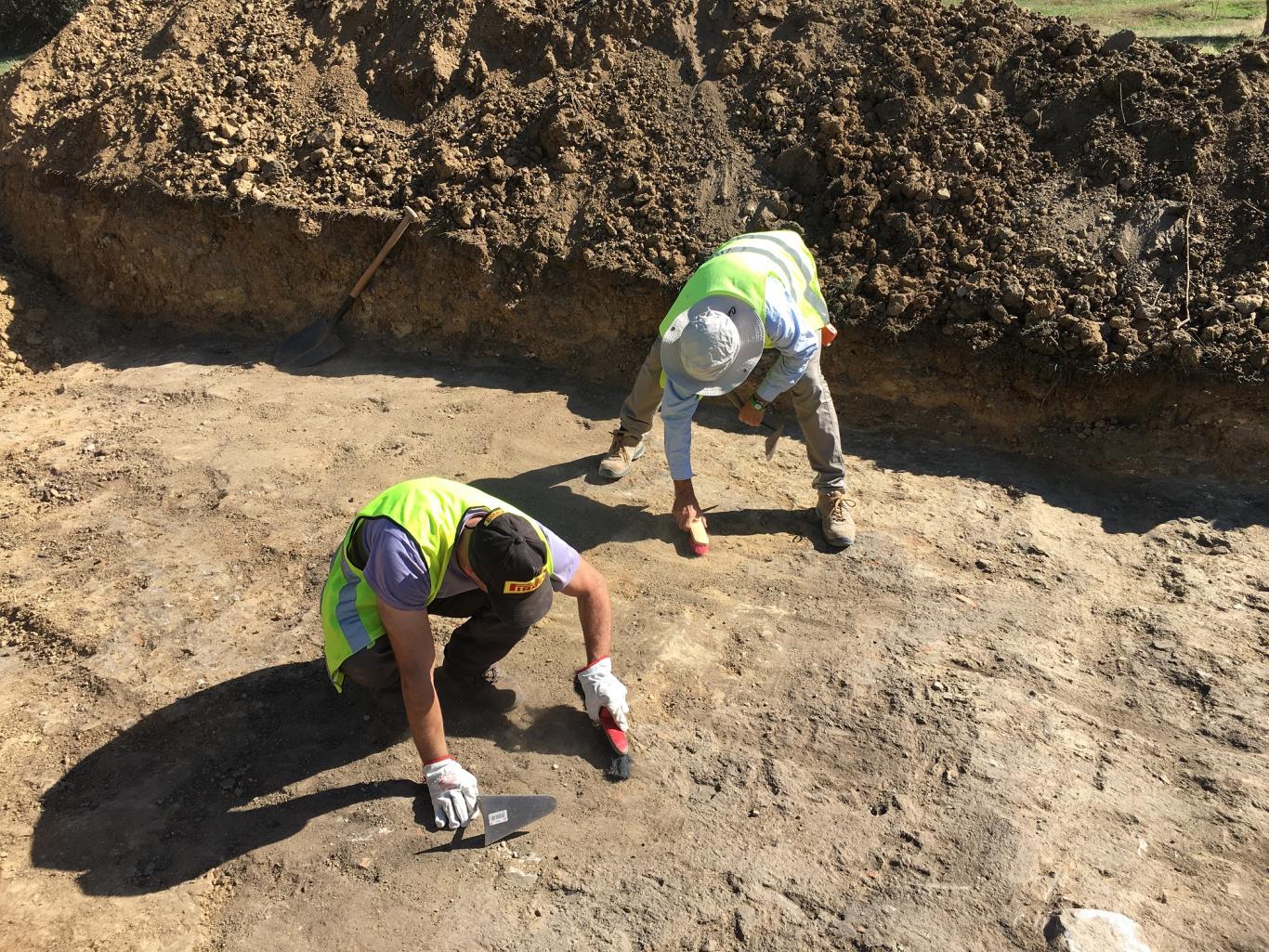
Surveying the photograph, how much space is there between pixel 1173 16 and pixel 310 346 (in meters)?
8.36

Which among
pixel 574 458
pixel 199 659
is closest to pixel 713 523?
pixel 574 458

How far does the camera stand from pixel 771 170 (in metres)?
5.84

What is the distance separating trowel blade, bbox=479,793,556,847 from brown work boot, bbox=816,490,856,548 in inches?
74.3

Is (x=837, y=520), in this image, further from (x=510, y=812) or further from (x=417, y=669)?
(x=417, y=669)

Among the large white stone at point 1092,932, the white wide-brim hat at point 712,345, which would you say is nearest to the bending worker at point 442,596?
the white wide-brim hat at point 712,345

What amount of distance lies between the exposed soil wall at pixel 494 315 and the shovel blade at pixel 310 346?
0.15 metres

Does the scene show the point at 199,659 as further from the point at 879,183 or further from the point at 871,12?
the point at 871,12

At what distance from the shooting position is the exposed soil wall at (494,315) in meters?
4.81

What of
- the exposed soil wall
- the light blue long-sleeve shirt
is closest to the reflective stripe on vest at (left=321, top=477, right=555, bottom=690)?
the light blue long-sleeve shirt

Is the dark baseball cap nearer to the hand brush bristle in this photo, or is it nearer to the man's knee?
the man's knee

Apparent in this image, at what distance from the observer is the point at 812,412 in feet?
14.0

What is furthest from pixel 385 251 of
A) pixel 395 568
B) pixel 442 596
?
pixel 395 568

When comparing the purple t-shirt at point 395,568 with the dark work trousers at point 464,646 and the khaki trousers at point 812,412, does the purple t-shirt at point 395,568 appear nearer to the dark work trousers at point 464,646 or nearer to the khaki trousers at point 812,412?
the dark work trousers at point 464,646

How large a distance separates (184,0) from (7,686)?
5716 millimetres
